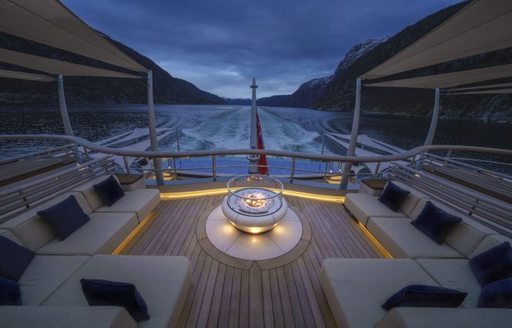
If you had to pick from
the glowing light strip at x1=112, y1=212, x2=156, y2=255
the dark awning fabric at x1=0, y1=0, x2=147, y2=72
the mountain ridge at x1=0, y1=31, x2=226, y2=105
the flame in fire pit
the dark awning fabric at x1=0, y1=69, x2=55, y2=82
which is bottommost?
the glowing light strip at x1=112, y1=212, x2=156, y2=255

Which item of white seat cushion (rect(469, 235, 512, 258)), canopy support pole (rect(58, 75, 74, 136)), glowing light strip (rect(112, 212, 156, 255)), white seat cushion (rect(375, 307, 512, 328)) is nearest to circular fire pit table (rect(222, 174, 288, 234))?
glowing light strip (rect(112, 212, 156, 255))

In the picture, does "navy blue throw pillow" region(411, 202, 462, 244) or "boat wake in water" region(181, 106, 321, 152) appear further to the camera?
"boat wake in water" region(181, 106, 321, 152)

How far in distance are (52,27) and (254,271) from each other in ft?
12.2

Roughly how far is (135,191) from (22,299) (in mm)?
2072

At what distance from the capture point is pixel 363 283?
1.86 metres

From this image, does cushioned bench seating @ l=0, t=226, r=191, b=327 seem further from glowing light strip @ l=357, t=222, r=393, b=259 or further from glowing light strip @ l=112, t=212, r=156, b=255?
glowing light strip @ l=357, t=222, r=393, b=259

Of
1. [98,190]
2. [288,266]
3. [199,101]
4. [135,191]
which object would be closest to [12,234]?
[98,190]

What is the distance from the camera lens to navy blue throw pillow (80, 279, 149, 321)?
4.50ft

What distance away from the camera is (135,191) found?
11.9 feet

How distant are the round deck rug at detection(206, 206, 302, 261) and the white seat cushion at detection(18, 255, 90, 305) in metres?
1.48

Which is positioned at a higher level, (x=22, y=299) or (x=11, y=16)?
(x=11, y=16)

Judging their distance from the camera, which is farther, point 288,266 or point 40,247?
point 288,266

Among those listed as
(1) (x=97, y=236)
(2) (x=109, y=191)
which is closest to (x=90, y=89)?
(2) (x=109, y=191)

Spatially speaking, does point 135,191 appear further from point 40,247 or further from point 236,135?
point 236,135
